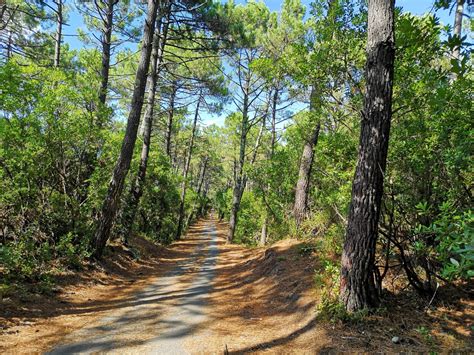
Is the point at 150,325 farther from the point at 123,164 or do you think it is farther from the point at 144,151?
the point at 144,151

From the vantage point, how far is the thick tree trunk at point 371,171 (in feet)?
14.0

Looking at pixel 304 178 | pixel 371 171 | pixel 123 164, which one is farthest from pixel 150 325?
pixel 304 178

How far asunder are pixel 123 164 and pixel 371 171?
6.17 metres

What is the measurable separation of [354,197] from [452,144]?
1736mm

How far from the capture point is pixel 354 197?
14.5 ft

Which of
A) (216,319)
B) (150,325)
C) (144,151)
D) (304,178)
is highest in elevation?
(144,151)

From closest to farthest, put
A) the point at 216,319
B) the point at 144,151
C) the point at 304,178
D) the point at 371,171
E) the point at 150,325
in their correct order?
the point at 371,171
the point at 150,325
the point at 216,319
the point at 304,178
the point at 144,151

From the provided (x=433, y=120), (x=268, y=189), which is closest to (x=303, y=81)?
(x=433, y=120)

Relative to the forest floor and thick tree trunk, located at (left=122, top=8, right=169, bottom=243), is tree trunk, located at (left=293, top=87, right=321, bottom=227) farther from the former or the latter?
thick tree trunk, located at (left=122, top=8, right=169, bottom=243)

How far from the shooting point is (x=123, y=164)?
323 inches

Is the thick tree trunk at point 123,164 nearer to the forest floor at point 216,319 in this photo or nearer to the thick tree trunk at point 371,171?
the forest floor at point 216,319

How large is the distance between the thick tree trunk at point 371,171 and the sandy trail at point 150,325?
2347 mm

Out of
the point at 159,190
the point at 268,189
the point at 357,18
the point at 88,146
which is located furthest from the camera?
the point at 159,190

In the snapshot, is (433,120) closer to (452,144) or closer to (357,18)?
(452,144)
